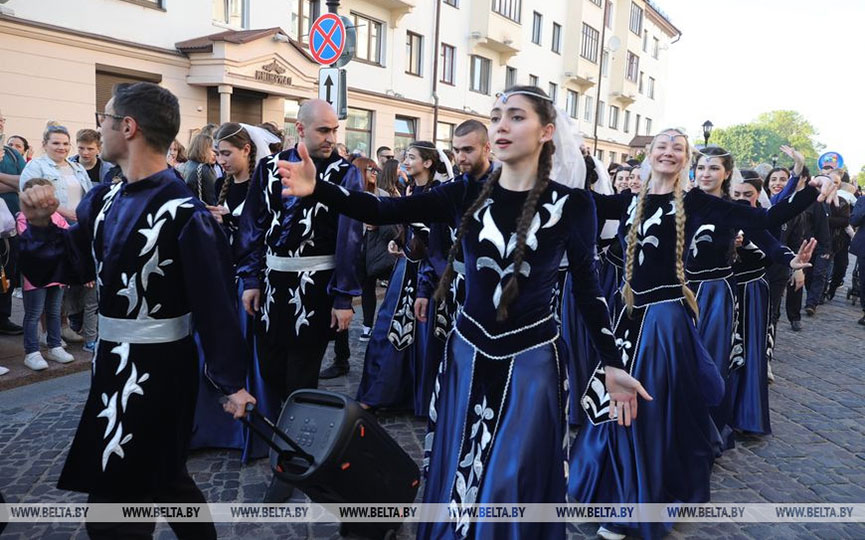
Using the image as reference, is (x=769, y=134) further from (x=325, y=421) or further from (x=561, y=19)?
Result: (x=325, y=421)

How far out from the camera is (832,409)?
18.9 feet

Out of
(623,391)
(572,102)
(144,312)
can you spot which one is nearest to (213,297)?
(144,312)

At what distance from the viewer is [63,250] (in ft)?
8.29

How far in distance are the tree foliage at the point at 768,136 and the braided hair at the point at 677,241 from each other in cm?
11168

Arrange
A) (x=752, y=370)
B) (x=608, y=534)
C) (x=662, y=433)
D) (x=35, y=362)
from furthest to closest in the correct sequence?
(x=35, y=362)
(x=752, y=370)
(x=662, y=433)
(x=608, y=534)

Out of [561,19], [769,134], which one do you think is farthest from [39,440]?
[769,134]

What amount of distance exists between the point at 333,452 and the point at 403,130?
2059cm

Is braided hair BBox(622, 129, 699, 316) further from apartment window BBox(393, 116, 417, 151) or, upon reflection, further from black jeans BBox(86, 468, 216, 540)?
apartment window BBox(393, 116, 417, 151)

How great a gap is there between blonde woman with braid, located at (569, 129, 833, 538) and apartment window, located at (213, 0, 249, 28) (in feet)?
46.0

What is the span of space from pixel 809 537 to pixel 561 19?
31.3 m

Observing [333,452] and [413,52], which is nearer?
[333,452]

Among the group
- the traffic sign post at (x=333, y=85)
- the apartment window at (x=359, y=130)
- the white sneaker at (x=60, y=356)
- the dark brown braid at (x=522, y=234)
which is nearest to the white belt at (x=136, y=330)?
the dark brown braid at (x=522, y=234)

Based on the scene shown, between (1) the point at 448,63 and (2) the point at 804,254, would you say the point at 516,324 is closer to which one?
(2) the point at 804,254

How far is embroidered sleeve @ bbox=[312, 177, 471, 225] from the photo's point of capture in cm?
260
